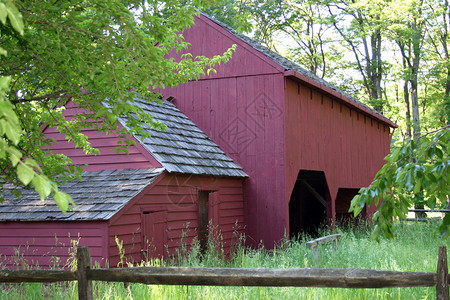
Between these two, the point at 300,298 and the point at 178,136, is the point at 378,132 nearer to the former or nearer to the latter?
the point at 178,136

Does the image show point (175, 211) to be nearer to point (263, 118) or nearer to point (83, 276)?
point (263, 118)

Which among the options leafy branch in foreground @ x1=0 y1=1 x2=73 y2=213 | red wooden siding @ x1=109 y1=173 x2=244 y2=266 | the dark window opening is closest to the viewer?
leafy branch in foreground @ x1=0 y1=1 x2=73 y2=213

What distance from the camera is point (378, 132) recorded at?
20.6m

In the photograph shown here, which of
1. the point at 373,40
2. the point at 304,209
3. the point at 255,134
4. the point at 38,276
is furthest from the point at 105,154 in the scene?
the point at 373,40

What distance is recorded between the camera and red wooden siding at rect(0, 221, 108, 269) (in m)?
9.62

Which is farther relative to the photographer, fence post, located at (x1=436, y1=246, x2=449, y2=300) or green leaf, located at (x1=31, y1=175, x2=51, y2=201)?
fence post, located at (x1=436, y1=246, x2=449, y2=300)

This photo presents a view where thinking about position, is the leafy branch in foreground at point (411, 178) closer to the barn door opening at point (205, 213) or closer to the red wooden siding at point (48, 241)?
the red wooden siding at point (48, 241)

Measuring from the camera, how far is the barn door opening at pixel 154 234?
34.3 feet

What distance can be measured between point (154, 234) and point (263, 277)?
21.3 feet

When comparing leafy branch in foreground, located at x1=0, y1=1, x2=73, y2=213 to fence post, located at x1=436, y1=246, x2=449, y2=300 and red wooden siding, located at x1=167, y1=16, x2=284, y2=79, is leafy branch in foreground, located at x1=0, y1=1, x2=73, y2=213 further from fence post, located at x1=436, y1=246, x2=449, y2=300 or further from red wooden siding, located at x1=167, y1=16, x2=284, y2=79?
red wooden siding, located at x1=167, y1=16, x2=284, y2=79

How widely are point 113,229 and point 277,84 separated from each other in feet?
21.0

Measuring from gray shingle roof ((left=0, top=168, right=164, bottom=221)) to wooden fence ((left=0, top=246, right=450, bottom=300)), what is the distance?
4336mm

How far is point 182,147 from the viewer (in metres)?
12.7

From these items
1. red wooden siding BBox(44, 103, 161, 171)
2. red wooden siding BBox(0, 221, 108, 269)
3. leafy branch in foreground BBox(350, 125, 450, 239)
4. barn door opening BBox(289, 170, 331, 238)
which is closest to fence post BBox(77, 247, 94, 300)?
leafy branch in foreground BBox(350, 125, 450, 239)
